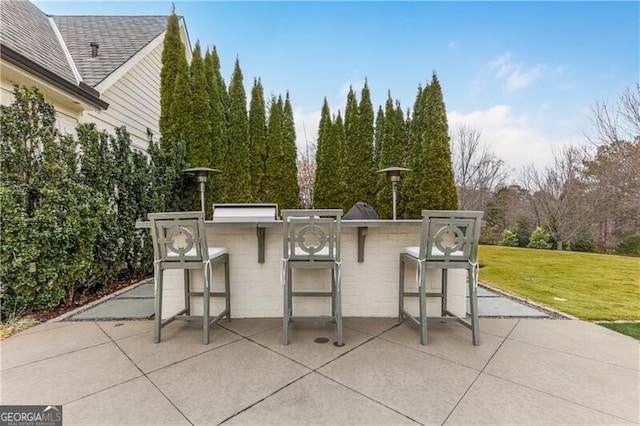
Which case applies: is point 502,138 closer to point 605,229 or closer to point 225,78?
point 605,229

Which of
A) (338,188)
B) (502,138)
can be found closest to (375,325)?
A: (338,188)

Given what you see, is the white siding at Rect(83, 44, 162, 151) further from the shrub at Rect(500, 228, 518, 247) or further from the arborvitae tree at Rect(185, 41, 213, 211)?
the shrub at Rect(500, 228, 518, 247)

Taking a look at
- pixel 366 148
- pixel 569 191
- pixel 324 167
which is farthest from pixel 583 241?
pixel 324 167

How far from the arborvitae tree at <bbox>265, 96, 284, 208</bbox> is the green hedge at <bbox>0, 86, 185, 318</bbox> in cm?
323

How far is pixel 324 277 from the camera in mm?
2953

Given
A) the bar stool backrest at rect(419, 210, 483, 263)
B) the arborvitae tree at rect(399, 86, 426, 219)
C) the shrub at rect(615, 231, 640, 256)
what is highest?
the arborvitae tree at rect(399, 86, 426, 219)

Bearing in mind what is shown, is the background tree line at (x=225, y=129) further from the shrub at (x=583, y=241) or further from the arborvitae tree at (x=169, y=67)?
the shrub at (x=583, y=241)

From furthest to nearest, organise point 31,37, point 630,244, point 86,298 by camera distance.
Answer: point 630,244 → point 31,37 → point 86,298

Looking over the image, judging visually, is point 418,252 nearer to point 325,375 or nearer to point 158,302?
point 325,375

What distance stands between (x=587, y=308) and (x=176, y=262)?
4524 millimetres

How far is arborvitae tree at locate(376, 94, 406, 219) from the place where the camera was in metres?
7.03

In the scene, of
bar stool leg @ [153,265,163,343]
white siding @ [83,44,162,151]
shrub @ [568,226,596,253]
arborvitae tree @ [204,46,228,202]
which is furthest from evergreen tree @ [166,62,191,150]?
shrub @ [568,226,596,253]

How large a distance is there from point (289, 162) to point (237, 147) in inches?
51.2

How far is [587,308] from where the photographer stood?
11.0 ft
